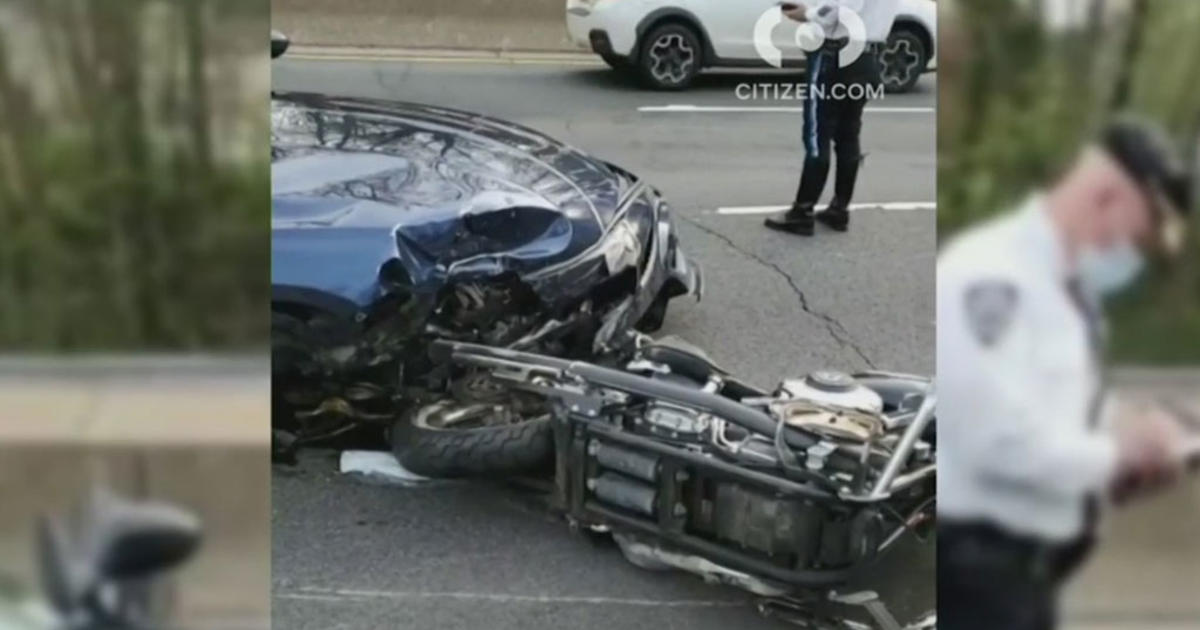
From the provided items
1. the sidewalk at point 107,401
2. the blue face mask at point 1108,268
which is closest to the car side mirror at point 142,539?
the sidewalk at point 107,401

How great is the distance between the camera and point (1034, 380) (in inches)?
57.1

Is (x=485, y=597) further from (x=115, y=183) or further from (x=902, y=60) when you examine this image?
(x=902, y=60)

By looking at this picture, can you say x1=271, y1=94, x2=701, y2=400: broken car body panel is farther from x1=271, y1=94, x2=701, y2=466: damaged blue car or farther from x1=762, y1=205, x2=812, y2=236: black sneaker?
x1=762, y1=205, x2=812, y2=236: black sneaker

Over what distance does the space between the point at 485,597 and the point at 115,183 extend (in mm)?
946

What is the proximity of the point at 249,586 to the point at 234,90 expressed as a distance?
843 mm

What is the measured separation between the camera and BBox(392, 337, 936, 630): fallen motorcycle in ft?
4.81

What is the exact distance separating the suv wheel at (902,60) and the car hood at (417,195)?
43cm

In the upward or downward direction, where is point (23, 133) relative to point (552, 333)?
upward

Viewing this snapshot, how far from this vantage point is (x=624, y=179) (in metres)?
1.50

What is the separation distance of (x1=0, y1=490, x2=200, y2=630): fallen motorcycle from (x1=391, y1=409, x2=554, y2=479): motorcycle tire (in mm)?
435

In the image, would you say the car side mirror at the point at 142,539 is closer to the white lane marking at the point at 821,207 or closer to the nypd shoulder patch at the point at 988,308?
the white lane marking at the point at 821,207

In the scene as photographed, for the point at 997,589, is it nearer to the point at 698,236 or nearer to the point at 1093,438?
the point at 1093,438

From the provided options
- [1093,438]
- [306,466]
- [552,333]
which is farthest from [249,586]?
[1093,438]

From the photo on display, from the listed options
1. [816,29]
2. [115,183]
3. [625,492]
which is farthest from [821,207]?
[115,183]
